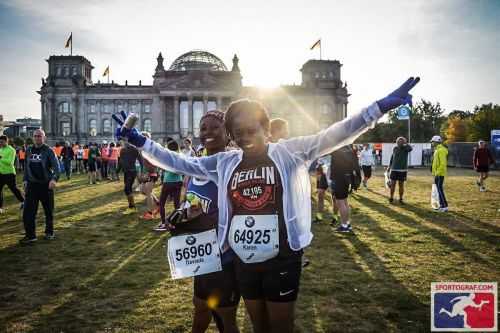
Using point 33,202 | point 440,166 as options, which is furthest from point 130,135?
point 440,166

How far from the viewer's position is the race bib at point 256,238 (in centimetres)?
245

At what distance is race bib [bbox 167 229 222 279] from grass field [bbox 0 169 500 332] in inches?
64.2

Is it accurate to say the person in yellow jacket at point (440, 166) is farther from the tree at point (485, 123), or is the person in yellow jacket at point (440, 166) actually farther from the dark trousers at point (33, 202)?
the tree at point (485, 123)

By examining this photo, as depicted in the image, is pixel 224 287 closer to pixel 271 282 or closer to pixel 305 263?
pixel 271 282

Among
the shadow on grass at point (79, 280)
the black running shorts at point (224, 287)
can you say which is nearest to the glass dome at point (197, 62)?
the shadow on grass at point (79, 280)

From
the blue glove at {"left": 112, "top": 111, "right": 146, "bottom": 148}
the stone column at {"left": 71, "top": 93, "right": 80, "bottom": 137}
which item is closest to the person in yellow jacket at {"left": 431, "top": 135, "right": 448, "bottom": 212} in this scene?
the blue glove at {"left": 112, "top": 111, "right": 146, "bottom": 148}

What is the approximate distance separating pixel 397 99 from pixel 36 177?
7.68m

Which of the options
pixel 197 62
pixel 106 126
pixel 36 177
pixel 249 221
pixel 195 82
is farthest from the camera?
pixel 197 62

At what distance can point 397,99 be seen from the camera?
7.86ft

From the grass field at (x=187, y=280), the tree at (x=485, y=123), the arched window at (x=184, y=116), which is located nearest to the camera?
the grass field at (x=187, y=280)

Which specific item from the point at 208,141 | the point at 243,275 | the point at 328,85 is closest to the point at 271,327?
the point at 243,275

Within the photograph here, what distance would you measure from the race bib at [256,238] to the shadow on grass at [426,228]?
545cm

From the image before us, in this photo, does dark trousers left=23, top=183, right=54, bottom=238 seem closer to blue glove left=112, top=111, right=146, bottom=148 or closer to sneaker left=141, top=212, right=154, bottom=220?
sneaker left=141, top=212, right=154, bottom=220

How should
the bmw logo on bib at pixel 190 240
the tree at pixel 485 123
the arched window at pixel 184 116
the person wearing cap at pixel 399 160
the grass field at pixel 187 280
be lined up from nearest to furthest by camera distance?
the bmw logo on bib at pixel 190 240
the grass field at pixel 187 280
the person wearing cap at pixel 399 160
the tree at pixel 485 123
the arched window at pixel 184 116
